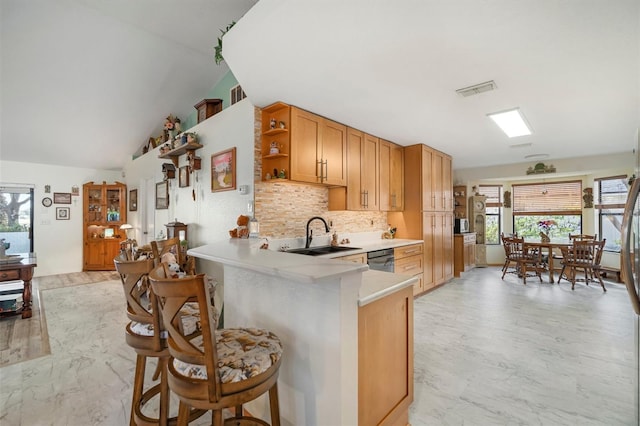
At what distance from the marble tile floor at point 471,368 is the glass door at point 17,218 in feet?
10.5

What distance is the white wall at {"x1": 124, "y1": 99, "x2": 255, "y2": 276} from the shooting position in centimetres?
332

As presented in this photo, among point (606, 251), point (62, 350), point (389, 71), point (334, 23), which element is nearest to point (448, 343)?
point (389, 71)

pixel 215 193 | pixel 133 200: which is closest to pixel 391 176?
pixel 215 193

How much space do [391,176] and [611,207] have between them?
17.0 feet

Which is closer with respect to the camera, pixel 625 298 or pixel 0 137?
pixel 625 298

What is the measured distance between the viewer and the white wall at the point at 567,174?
551cm

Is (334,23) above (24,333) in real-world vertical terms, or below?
above

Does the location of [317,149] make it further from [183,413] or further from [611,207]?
[611,207]

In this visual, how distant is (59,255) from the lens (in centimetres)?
657

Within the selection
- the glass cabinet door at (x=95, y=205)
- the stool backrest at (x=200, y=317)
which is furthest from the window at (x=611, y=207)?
the glass cabinet door at (x=95, y=205)

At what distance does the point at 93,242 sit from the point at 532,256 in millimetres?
9828

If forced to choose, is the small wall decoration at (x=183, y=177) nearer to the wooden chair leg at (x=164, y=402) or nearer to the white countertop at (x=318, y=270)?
the white countertop at (x=318, y=270)

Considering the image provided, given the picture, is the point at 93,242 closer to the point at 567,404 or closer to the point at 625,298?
the point at 567,404

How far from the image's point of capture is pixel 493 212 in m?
7.72
